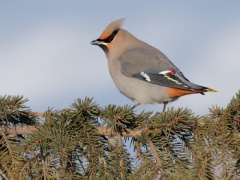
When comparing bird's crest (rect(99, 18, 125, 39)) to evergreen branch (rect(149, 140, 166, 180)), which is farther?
bird's crest (rect(99, 18, 125, 39))

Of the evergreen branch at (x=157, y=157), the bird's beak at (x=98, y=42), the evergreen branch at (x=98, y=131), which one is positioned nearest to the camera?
the evergreen branch at (x=157, y=157)

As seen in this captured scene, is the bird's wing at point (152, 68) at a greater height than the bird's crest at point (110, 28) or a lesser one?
lesser

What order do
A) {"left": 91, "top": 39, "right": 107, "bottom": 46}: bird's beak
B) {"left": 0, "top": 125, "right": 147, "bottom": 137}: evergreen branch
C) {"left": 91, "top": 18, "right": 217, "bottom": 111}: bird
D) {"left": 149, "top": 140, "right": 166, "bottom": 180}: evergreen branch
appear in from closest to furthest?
Result: {"left": 149, "top": 140, "right": 166, "bottom": 180}: evergreen branch < {"left": 0, "top": 125, "right": 147, "bottom": 137}: evergreen branch < {"left": 91, "top": 18, "right": 217, "bottom": 111}: bird < {"left": 91, "top": 39, "right": 107, "bottom": 46}: bird's beak

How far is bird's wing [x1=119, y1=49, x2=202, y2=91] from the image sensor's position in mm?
5152

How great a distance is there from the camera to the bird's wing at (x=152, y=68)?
5152mm

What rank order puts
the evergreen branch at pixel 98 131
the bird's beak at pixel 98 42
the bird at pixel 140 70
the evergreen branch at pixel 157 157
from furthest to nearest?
the bird's beak at pixel 98 42 < the bird at pixel 140 70 < the evergreen branch at pixel 98 131 < the evergreen branch at pixel 157 157

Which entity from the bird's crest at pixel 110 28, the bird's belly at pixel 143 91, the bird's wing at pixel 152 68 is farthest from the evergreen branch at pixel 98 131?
the bird's crest at pixel 110 28

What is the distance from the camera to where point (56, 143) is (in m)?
2.85

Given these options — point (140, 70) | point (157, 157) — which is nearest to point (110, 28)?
point (140, 70)

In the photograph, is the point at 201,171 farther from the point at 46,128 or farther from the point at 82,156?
the point at 46,128

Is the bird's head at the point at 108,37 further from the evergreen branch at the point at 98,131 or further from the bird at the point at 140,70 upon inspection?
the evergreen branch at the point at 98,131

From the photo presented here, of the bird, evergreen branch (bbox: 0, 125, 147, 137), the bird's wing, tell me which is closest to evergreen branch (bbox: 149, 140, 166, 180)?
evergreen branch (bbox: 0, 125, 147, 137)

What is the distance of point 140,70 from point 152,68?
0.14m

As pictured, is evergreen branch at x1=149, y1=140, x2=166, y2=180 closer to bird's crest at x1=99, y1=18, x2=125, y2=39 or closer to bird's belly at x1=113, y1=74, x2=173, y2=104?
bird's belly at x1=113, y1=74, x2=173, y2=104
